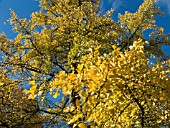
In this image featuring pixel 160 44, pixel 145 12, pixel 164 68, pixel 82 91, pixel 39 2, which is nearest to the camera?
pixel 82 91

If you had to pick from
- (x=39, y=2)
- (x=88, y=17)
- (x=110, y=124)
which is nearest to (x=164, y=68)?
(x=110, y=124)

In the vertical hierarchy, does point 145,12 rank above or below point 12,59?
above

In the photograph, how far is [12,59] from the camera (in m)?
9.17

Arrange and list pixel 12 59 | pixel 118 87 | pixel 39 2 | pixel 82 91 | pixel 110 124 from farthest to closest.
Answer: pixel 39 2 < pixel 12 59 < pixel 110 124 < pixel 118 87 < pixel 82 91

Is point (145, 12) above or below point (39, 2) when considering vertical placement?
below

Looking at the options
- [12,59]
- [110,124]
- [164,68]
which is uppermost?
[12,59]

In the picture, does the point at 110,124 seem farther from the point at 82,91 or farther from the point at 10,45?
the point at 10,45

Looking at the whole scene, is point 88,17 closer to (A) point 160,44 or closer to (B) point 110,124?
(A) point 160,44

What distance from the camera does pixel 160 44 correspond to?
1070cm

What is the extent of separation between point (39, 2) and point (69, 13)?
2583mm

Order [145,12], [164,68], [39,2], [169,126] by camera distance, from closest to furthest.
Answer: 1. [164,68]
2. [169,126]
3. [145,12]
4. [39,2]

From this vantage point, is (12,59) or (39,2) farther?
(39,2)

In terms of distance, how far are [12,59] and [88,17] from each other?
2.88m

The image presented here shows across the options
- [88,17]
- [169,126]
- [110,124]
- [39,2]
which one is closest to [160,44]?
[88,17]
